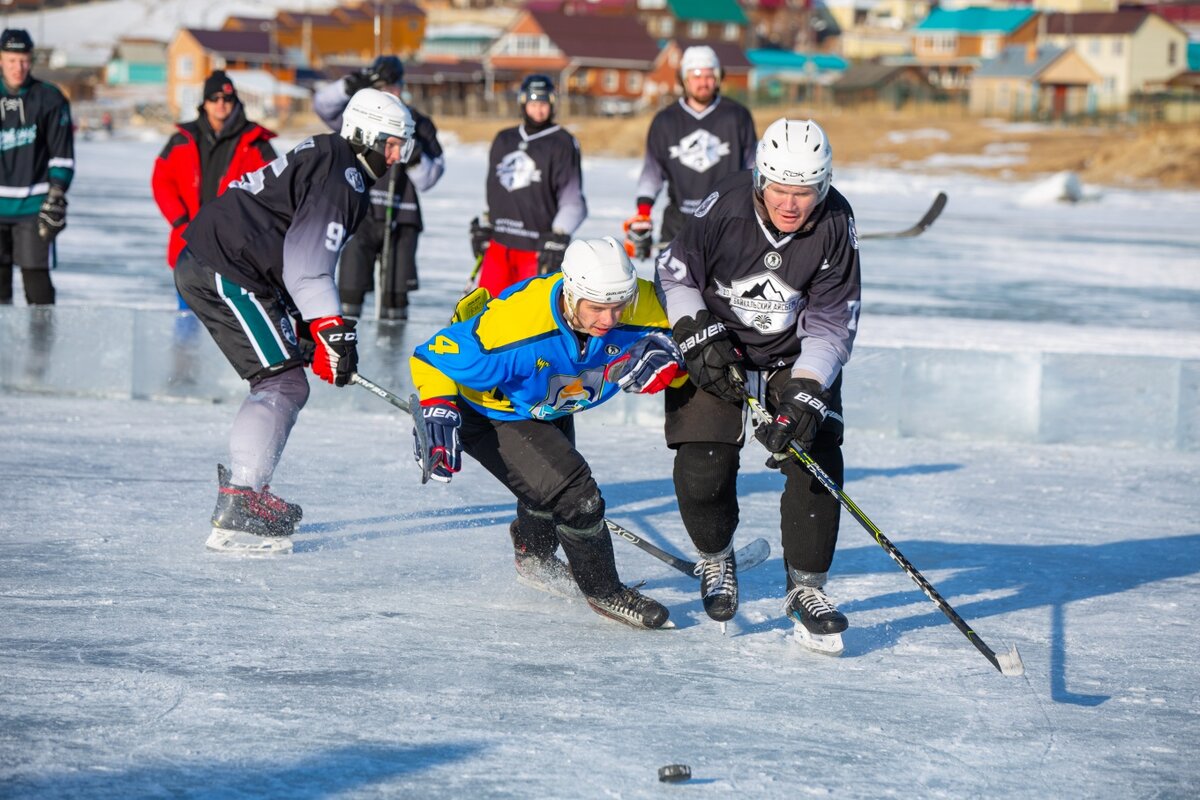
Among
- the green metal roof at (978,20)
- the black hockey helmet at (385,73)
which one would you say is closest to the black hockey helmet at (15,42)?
the black hockey helmet at (385,73)

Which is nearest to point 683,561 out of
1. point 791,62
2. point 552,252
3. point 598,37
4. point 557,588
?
point 557,588

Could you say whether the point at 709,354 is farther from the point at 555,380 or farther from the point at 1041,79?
the point at 1041,79

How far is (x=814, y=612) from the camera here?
11.6 feet

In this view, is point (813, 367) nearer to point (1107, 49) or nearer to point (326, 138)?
point (326, 138)

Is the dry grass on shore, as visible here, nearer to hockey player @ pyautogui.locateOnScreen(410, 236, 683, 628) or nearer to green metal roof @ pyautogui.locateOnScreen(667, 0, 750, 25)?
hockey player @ pyautogui.locateOnScreen(410, 236, 683, 628)

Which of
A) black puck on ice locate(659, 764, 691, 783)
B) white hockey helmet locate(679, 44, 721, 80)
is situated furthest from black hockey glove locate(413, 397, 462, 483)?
white hockey helmet locate(679, 44, 721, 80)

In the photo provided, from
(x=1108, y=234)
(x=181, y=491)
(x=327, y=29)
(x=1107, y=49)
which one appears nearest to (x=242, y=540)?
(x=181, y=491)

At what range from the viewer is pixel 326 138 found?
4.16m

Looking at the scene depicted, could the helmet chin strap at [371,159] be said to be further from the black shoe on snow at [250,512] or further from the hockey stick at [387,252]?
the hockey stick at [387,252]

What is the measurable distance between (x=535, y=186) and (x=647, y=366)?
374cm

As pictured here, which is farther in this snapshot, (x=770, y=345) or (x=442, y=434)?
(x=770, y=345)

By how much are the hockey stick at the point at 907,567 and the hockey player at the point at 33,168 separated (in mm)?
4220

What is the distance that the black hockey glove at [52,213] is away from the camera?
6.70 m

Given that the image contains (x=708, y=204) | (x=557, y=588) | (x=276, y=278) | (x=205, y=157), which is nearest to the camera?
(x=708, y=204)
